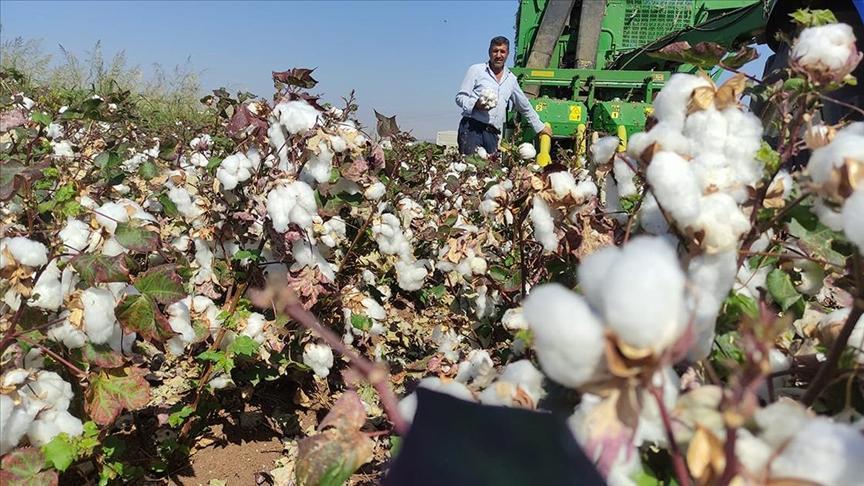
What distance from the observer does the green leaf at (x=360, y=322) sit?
1982 millimetres

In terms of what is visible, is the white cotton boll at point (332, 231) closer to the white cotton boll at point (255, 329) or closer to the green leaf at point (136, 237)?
the white cotton boll at point (255, 329)

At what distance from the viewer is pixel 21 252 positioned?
3.66 ft

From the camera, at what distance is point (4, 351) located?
112 centimetres

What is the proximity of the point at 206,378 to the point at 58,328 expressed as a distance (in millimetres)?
786

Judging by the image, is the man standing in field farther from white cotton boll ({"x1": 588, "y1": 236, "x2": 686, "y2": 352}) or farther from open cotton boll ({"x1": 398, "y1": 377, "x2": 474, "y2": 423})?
white cotton boll ({"x1": 588, "y1": 236, "x2": 686, "y2": 352})

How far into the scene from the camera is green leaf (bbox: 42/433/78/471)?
1.16 metres

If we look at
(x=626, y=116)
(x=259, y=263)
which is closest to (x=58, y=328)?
(x=259, y=263)

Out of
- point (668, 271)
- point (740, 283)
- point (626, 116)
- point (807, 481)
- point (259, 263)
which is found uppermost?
point (668, 271)

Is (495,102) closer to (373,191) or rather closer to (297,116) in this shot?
(373,191)

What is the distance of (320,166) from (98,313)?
2.33 feet

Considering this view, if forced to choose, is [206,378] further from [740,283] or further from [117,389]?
[740,283]

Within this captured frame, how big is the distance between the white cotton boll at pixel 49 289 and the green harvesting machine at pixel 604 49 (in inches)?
220

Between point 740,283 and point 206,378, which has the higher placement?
point 740,283

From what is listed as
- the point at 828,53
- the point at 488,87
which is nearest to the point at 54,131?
the point at 828,53
